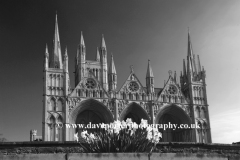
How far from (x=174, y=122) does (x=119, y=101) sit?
10.8 metres

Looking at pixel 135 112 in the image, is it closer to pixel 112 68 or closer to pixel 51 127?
pixel 112 68

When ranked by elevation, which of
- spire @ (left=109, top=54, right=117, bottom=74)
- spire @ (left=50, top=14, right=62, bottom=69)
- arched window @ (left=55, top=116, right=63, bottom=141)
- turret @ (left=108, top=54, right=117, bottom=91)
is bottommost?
arched window @ (left=55, top=116, right=63, bottom=141)

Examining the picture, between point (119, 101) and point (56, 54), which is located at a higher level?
point (56, 54)

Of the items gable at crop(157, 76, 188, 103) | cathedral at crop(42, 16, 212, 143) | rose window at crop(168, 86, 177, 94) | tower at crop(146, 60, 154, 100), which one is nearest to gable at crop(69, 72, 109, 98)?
cathedral at crop(42, 16, 212, 143)

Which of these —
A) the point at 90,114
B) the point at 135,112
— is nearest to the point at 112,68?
the point at 135,112

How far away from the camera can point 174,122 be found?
51719 mm

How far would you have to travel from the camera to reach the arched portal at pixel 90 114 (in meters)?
45.4

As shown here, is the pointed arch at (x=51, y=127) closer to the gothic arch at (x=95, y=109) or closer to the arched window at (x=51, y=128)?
the arched window at (x=51, y=128)

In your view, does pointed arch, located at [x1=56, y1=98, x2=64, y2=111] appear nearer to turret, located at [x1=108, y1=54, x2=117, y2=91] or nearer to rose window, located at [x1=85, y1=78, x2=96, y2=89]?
rose window, located at [x1=85, y1=78, x2=96, y2=89]

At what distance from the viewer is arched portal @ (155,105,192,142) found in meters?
50.2

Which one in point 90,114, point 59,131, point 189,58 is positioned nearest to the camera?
point 59,131

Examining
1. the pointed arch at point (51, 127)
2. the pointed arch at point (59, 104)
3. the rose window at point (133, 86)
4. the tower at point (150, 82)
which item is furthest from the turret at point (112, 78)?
the pointed arch at point (51, 127)

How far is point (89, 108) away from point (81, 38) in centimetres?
1549

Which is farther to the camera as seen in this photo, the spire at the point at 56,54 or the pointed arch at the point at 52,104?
Result: the spire at the point at 56,54
